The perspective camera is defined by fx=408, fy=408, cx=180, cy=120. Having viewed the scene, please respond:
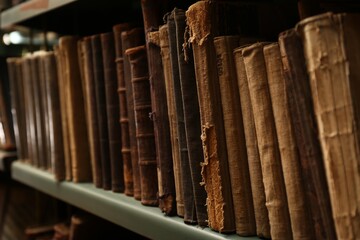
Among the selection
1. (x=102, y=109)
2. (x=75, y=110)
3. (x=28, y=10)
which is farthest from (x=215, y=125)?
(x=28, y=10)

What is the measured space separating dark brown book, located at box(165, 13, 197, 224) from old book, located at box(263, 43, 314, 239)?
0.18 meters

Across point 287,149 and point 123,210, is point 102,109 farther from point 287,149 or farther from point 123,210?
point 287,149

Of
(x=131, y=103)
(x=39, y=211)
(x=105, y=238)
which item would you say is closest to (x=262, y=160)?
(x=131, y=103)

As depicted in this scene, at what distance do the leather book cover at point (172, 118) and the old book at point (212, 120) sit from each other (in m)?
0.09

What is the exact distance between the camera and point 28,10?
1.10 metres

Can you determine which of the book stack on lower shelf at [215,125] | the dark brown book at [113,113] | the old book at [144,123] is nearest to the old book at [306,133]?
the book stack on lower shelf at [215,125]

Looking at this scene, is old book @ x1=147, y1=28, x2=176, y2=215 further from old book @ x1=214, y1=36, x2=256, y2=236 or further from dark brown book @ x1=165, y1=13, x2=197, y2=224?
old book @ x1=214, y1=36, x2=256, y2=236

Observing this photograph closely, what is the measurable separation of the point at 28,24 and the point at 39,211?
2.31 feet

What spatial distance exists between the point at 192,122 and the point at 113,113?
0.29m

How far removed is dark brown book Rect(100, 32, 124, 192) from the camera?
34.7 inches

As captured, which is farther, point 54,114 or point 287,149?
point 54,114

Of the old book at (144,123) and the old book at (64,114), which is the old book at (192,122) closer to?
the old book at (144,123)

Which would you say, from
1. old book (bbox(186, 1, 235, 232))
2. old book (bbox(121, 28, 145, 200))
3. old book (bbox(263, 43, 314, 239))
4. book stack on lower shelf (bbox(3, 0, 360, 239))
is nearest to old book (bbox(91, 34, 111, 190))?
book stack on lower shelf (bbox(3, 0, 360, 239))

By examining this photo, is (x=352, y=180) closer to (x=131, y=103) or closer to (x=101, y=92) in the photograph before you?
(x=131, y=103)
